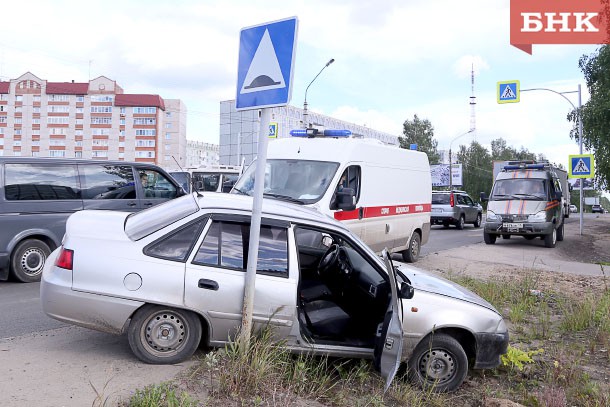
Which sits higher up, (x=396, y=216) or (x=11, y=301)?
(x=396, y=216)

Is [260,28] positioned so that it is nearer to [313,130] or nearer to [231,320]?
[231,320]

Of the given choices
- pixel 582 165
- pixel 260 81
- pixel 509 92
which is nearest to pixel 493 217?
pixel 582 165

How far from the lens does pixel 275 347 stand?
416cm

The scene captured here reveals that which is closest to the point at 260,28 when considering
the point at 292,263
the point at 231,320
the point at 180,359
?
the point at 292,263

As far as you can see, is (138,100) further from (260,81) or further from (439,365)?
(439,365)

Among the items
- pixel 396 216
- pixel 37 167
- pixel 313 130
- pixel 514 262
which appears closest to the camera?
pixel 37 167

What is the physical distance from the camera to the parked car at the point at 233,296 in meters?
4.24

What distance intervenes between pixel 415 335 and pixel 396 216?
256 inches

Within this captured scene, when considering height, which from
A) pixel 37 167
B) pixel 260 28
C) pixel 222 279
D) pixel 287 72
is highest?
pixel 260 28

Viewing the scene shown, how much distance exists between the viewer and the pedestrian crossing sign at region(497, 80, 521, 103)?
67.9ft

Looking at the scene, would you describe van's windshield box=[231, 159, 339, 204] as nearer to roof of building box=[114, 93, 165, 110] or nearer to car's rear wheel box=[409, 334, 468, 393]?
car's rear wheel box=[409, 334, 468, 393]

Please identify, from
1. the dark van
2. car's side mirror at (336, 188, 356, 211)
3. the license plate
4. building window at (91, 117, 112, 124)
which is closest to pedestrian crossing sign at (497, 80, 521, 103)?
the license plate

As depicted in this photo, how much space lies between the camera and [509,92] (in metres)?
20.9

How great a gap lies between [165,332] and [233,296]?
0.64 metres
